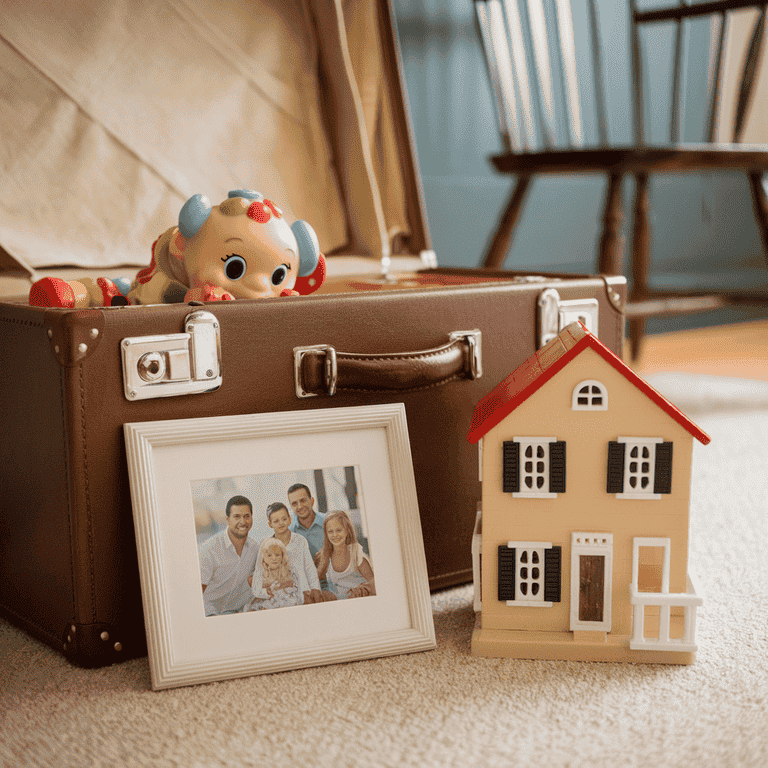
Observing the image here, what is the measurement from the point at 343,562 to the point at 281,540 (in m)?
0.06

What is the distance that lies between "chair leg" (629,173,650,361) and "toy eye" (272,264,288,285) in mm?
901

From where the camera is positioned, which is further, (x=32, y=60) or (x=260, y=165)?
(x=260, y=165)

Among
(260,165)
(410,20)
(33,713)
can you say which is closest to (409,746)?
(33,713)

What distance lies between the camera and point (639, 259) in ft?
5.57

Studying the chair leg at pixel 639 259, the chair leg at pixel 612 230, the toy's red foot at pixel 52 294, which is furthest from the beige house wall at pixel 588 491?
the chair leg at pixel 639 259

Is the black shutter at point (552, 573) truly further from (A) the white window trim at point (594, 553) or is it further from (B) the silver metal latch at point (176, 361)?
(B) the silver metal latch at point (176, 361)

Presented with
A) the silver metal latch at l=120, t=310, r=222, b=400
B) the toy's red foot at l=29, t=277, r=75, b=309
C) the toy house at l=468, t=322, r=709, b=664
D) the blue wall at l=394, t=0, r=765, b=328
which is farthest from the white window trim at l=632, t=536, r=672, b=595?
the blue wall at l=394, t=0, r=765, b=328

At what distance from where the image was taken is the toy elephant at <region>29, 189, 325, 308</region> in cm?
77

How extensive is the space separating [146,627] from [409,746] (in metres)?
0.23

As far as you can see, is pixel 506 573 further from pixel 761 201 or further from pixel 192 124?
pixel 761 201

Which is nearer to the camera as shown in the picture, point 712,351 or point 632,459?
point 632,459

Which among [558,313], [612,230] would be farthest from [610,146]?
Answer: [558,313]

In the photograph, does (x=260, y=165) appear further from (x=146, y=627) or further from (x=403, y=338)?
(x=146, y=627)

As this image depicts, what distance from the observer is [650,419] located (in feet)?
2.28
